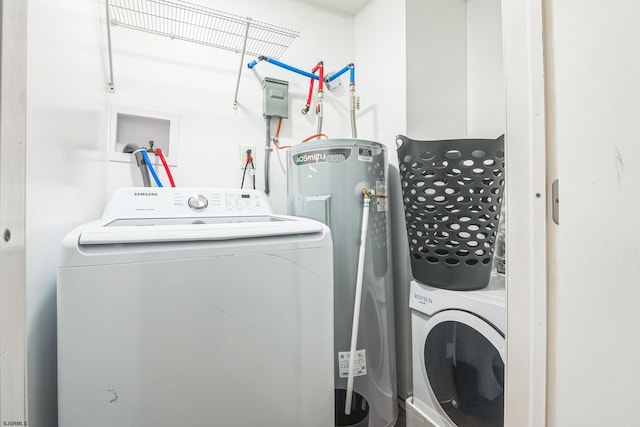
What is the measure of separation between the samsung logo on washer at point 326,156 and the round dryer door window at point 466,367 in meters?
0.83

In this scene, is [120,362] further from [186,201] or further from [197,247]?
[186,201]

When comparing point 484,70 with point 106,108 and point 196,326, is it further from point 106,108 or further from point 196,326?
point 106,108

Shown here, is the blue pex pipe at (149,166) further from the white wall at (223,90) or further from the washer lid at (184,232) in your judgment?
the washer lid at (184,232)

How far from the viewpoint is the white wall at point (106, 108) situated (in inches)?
23.7

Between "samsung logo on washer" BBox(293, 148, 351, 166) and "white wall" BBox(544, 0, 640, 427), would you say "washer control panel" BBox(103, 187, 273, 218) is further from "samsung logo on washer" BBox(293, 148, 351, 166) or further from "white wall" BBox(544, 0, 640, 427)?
"white wall" BBox(544, 0, 640, 427)

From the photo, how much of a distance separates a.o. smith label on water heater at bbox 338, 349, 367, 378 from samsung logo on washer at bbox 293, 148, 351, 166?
37.2 inches

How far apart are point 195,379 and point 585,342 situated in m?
0.81

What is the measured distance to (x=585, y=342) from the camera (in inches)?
14.6

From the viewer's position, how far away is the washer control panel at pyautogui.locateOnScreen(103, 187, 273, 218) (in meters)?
1.21

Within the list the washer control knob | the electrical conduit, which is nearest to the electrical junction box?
the electrical conduit

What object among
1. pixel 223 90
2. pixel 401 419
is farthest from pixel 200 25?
pixel 401 419

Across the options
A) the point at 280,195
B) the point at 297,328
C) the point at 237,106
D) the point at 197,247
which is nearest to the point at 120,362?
the point at 197,247

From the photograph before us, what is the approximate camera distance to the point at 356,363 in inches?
51.8

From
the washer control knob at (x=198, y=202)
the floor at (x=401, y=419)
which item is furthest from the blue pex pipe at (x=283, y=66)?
the floor at (x=401, y=419)
